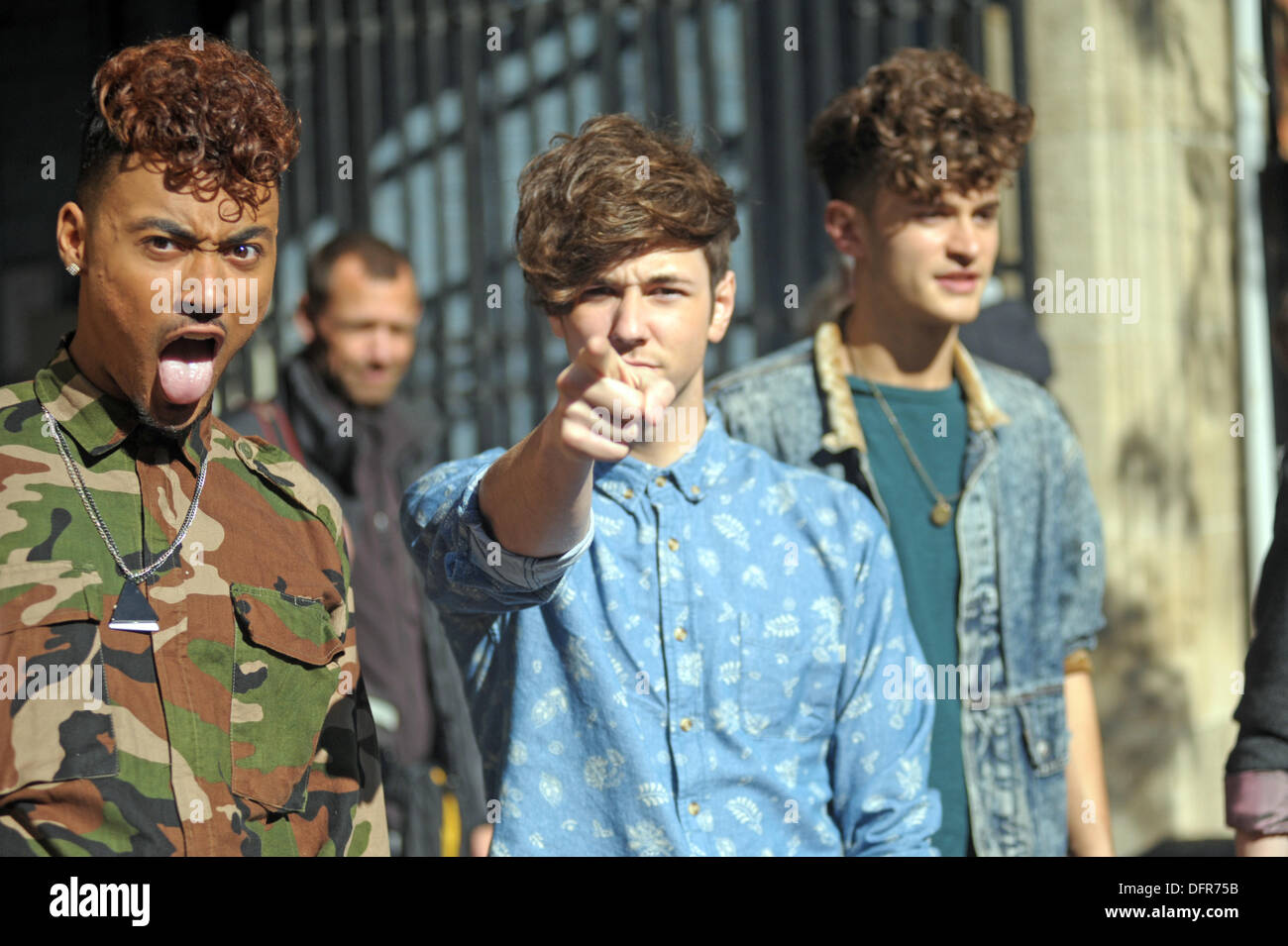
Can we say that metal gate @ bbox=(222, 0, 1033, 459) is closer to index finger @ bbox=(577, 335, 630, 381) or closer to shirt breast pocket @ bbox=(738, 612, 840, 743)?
shirt breast pocket @ bbox=(738, 612, 840, 743)

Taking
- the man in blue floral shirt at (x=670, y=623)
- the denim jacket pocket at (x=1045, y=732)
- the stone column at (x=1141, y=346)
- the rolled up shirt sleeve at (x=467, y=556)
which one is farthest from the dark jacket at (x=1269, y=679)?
the stone column at (x=1141, y=346)

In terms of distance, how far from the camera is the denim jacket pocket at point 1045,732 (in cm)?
259

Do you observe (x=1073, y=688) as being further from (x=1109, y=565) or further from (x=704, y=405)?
(x=1109, y=565)

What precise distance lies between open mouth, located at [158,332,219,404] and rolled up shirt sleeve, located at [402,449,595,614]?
0.35 metres

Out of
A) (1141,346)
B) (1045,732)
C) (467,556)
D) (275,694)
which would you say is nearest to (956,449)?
(1045,732)

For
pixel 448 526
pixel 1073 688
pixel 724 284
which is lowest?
pixel 1073 688

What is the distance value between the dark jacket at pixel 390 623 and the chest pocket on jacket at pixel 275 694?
1.70m

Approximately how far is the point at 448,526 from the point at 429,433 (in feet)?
7.14

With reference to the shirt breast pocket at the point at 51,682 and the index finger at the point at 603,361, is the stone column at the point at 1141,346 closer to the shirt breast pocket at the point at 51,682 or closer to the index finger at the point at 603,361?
the index finger at the point at 603,361

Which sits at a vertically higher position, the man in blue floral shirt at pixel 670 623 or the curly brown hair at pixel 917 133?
the curly brown hair at pixel 917 133

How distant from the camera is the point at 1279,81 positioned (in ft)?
15.3

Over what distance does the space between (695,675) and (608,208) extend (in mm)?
703

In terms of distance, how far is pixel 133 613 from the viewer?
169cm

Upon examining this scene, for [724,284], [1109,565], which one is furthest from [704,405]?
[1109,565]
